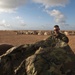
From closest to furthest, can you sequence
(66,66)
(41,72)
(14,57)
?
1. (41,72)
2. (66,66)
3. (14,57)

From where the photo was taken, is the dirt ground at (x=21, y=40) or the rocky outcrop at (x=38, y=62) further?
the dirt ground at (x=21, y=40)

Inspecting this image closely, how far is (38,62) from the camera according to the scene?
580 centimetres

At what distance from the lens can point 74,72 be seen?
19.5 ft

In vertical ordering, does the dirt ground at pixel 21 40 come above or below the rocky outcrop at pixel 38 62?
below

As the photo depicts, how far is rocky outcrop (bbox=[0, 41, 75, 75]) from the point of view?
570 centimetres

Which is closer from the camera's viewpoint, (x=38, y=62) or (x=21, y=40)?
(x=38, y=62)

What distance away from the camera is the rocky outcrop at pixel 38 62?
18.7 feet

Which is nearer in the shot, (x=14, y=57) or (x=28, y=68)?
(x=28, y=68)

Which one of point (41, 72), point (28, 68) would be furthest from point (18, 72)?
point (41, 72)

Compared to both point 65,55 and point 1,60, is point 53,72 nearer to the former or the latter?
point 65,55

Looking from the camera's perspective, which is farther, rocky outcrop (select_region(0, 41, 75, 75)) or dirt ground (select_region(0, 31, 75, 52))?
dirt ground (select_region(0, 31, 75, 52))

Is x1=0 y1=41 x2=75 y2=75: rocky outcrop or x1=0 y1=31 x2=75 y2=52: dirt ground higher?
x1=0 y1=41 x2=75 y2=75: rocky outcrop

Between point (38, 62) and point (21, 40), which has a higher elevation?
point (38, 62)

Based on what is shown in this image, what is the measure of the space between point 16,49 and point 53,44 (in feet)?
4.46
